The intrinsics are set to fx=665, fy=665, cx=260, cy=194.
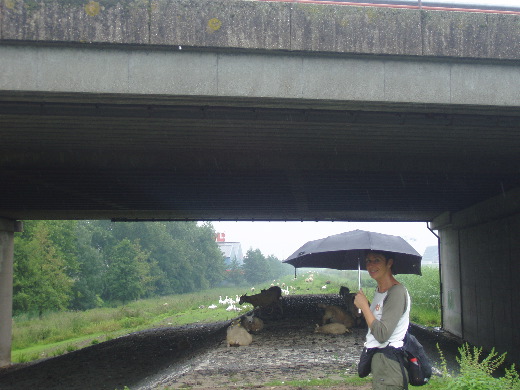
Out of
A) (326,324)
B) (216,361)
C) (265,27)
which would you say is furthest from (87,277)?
(265,27)

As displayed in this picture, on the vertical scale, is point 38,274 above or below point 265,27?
below

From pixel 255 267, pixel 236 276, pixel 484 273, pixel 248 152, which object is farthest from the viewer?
pixel 236 276

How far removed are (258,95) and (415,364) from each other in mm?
4960

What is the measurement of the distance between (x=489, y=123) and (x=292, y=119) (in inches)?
129

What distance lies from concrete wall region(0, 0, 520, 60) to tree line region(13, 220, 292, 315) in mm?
35232

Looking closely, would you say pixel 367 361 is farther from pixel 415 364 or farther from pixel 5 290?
pixel 5 290

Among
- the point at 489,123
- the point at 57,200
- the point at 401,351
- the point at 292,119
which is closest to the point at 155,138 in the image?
the point at 292,119

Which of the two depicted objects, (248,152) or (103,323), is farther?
(103,323)

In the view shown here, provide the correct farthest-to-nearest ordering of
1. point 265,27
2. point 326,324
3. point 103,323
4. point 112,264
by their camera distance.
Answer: point 112,264, point 103,323, point 326,324, point 265,27

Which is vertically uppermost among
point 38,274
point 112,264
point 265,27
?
point 265,27

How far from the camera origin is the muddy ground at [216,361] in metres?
10.9

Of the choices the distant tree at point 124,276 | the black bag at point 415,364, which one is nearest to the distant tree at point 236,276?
the distant tree at point 124,276

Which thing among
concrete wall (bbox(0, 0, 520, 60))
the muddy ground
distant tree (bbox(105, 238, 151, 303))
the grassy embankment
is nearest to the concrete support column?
the muddy ground

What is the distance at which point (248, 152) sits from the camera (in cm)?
1384
